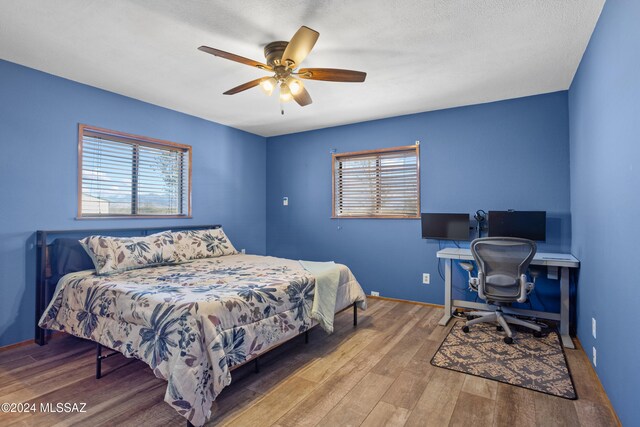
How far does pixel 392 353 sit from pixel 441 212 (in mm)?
1998

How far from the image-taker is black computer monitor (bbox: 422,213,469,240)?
12.4ft

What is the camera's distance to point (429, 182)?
4.12 m

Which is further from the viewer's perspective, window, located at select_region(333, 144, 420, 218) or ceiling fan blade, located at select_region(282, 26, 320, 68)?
window, located at select_region(333, 144, 420, 218)

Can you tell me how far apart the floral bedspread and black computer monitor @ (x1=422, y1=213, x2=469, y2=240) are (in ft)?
6.16

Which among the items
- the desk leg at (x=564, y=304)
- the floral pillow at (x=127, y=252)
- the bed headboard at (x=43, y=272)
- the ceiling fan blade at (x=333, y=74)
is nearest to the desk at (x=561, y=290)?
the desk leg at (x=564, y=304)

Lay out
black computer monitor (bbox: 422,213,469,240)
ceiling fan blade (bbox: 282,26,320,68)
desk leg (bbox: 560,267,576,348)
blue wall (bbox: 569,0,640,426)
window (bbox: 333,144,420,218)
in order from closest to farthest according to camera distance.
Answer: blue wall (bbox: 569,0,640,426), ceiling fan blade (bbox: 282,26,320,68), desk leg (bbox: 560,267,576,348), black computer monitor (bbox: 422,213,469,240), window (bbox: 333,144,420,218)

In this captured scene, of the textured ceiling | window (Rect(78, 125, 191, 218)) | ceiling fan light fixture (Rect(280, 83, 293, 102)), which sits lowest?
window (Rect(78, 125, 191, 218))

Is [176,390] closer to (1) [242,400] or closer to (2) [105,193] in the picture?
(1) [242,400]

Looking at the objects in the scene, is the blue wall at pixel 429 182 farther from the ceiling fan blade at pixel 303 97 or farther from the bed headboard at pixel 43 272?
the bed headboard at pixel 43 272

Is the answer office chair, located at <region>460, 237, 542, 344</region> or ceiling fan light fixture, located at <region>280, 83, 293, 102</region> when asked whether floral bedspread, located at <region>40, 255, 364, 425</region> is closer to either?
ceiling fan light fixture, located at <region>280, 83, 293, 102</region>

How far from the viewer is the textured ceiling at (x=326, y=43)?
6.76ft

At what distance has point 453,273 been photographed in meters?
3.95

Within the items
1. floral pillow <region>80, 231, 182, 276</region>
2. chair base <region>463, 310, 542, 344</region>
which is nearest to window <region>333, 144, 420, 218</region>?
chair base <region>463, 310, 542, 344</region>

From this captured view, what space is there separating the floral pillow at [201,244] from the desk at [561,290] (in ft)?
Result: 8.46
